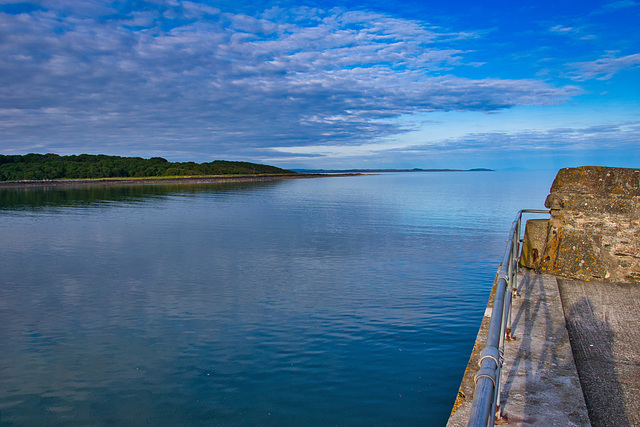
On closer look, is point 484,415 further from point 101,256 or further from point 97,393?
point 101,256

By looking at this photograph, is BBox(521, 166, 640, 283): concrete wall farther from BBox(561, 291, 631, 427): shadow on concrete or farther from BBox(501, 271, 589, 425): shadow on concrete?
BBox(501, 271, 589, 425): shadow on concrete

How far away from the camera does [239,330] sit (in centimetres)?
901

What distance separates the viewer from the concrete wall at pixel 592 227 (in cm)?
789

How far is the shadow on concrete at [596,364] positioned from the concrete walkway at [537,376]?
0.11 meters

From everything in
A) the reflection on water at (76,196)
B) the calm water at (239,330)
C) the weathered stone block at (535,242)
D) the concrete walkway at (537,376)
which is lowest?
the calm water at (239,330)

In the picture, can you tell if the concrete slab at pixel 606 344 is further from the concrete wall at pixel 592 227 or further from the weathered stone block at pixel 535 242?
the weathered stone block at pixel 535 242

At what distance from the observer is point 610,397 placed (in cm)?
410

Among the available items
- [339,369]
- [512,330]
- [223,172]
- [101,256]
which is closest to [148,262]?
[101,256]

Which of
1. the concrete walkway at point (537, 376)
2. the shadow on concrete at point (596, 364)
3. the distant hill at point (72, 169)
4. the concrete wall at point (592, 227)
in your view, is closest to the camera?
the concrete walkway at point (537, 376)

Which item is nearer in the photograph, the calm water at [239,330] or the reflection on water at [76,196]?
the calm water at [239,330]

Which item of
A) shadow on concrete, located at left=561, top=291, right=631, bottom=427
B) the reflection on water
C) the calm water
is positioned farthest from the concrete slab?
the reflection on water

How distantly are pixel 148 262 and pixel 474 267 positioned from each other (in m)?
11.4

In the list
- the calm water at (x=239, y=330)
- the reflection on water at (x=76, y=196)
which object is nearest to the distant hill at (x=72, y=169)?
the reflection on water at (x=76, y=196)

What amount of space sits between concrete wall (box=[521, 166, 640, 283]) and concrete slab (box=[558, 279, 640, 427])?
1.22ft
